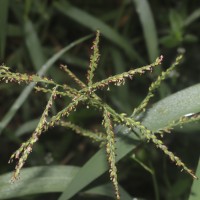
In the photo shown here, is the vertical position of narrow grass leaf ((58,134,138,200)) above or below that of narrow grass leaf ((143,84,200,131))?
below

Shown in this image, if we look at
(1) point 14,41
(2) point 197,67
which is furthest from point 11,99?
(2) point 197,67

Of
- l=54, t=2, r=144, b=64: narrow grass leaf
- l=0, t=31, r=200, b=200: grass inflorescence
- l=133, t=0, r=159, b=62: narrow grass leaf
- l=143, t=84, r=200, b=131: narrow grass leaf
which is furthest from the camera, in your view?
l=54, t=2, r=144, b=64: narrow grass leaf

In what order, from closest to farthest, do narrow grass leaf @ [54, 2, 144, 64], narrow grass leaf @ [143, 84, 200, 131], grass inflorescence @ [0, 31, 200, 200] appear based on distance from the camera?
1. grass inflorescence @ [0, 31, 200, 200]
2. narrow grass leaf @ [143, 84, 200, 131]
3. narrow grass leaf @ [54, 2, 144, 64]

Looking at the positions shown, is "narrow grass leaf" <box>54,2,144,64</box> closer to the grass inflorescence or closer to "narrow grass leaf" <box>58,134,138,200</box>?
"narrow grass leaf" <box>58,134,138,200</box>

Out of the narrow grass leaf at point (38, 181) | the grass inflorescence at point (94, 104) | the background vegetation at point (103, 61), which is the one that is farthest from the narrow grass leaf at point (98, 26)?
the grass inflorescence at point (94, 104)

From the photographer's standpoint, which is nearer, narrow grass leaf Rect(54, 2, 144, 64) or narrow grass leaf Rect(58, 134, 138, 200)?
narrow grass leaf Rect(58, 134, 138, 200)

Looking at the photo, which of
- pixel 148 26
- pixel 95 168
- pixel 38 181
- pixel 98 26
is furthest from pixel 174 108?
pixel 98 26

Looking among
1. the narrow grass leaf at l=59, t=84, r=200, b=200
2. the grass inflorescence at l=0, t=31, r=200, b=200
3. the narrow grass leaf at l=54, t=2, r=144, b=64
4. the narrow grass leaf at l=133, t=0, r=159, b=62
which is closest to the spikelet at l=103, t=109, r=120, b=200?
the grass inflorescence at l=0, t=31, r=200, b=200
